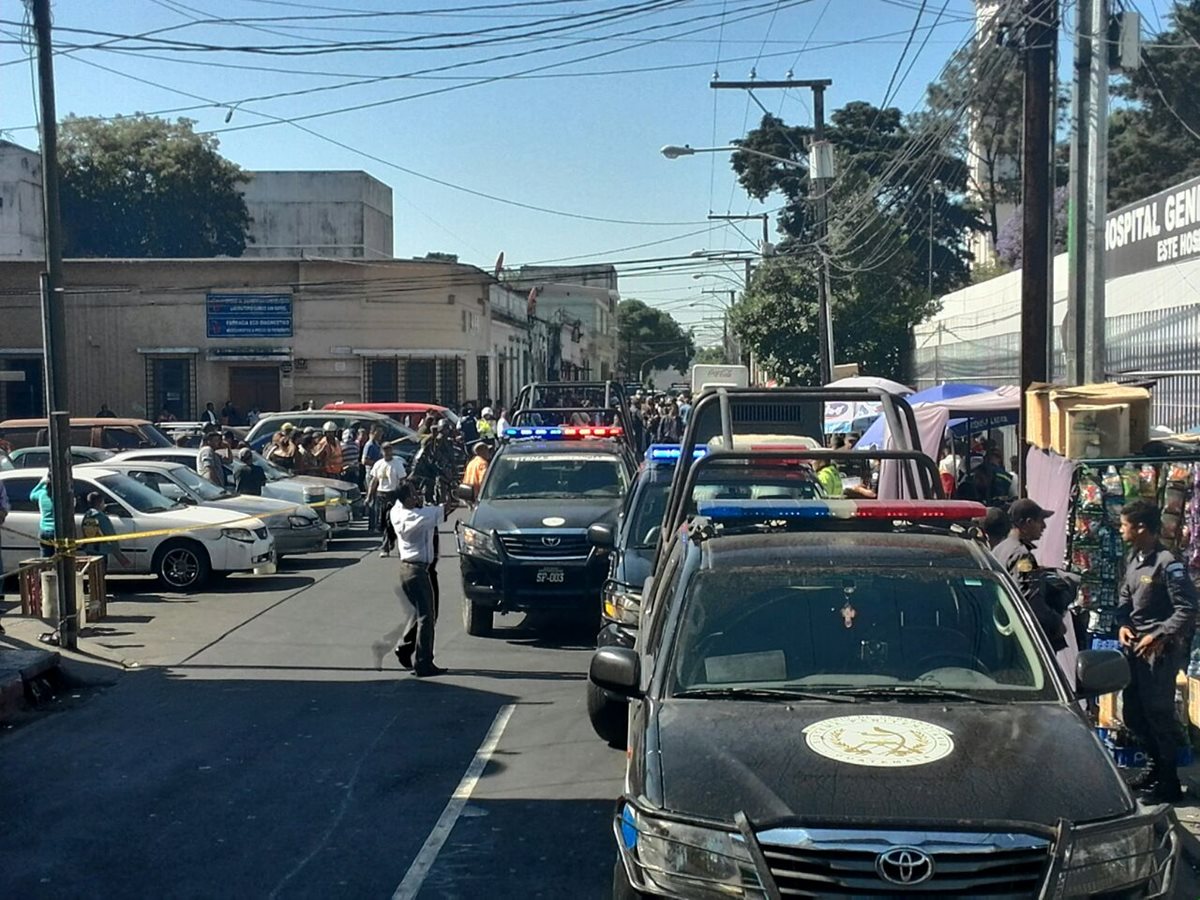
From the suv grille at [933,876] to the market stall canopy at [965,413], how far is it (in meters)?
11.3

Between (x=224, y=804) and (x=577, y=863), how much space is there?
2318mm

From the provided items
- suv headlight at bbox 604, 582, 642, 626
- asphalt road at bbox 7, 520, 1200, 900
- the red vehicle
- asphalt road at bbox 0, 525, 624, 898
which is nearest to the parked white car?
asphalt road at bbox 7, 520, 1200, 900

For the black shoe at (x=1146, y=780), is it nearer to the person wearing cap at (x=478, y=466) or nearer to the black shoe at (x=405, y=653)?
the black shoe at (x=405, y=653)

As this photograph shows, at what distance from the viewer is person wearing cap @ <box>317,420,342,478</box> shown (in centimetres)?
2483

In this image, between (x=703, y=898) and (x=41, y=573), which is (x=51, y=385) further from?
(x=703, y=898)

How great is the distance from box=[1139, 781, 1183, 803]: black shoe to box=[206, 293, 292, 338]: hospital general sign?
3813 centimetres

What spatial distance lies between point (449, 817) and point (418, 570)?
4.04 m

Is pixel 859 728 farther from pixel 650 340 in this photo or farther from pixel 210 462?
pixel 650 340

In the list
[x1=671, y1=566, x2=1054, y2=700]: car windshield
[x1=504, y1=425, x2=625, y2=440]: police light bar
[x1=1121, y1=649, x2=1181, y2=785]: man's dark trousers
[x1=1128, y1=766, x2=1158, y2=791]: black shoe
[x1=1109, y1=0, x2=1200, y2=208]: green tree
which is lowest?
[x1=1128, y1=766, x2=1158, y2=791]: black shoe

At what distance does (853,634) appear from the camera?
17.8ft

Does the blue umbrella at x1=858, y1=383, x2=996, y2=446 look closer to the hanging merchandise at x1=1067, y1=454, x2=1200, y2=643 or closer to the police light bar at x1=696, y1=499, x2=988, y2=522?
the hanging merchandise at x1=1067, y1=454, x2=1200, y2=643

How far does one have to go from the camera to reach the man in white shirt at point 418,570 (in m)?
11.3

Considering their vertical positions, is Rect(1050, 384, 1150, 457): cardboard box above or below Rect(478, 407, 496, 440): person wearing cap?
above

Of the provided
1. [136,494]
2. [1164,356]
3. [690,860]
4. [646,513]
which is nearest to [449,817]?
[690,860]
